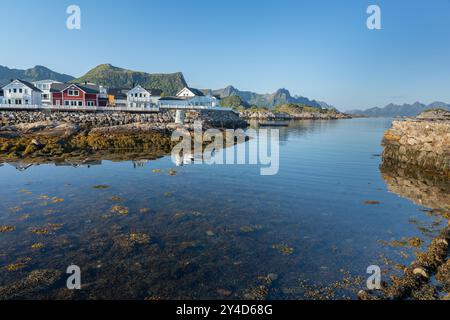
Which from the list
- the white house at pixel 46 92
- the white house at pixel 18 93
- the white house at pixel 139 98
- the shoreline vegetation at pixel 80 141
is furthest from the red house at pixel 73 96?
the shoreline vegetation at pixel 80 141

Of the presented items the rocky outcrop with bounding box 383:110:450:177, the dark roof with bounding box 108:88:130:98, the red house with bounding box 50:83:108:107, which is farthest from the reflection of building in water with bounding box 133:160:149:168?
the dark roof with bounding box 108:88:130:98

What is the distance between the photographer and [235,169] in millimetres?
28078

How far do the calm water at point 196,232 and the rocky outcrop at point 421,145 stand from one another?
808 cm

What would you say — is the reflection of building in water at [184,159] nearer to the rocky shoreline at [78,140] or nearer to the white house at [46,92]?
the rocky shoreline at [78,140]

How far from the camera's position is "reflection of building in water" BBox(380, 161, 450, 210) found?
18.5 m

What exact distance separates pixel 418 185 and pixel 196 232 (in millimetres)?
19181

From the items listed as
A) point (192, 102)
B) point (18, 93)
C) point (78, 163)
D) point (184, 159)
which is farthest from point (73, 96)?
point (184, 159)

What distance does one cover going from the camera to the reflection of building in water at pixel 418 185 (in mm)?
18531

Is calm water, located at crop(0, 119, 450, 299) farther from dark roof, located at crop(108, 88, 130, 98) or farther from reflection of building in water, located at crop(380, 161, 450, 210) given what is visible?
dark roof, located at crop(108, 88, 130, 98)

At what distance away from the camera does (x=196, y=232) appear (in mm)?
13211

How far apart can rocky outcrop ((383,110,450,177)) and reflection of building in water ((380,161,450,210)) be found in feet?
4.05

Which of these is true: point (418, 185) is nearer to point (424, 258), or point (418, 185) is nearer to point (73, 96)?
point (424, 258)
